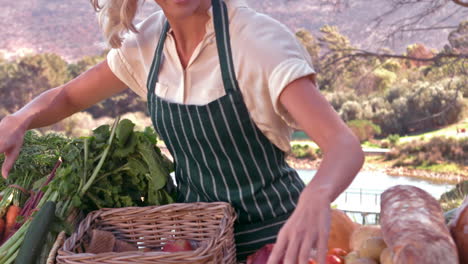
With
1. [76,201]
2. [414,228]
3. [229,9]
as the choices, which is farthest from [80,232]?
[414,228]

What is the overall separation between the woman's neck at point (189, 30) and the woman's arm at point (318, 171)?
364mm

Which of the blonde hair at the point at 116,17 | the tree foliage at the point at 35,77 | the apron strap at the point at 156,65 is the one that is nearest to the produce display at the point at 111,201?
the apron strap at the point at 156,65

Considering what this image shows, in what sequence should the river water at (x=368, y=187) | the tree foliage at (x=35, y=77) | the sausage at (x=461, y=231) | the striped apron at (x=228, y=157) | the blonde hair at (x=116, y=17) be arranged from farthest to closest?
the tree foliage at (x=35, y=77) → the river water at (x=368, y=187) → the blonde hair at (x=116, y=17) → the striped apron at (x=228, y=157) → the sausage at (x=461, y=231)

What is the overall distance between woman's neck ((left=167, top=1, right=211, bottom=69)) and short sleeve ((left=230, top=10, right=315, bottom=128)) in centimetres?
13

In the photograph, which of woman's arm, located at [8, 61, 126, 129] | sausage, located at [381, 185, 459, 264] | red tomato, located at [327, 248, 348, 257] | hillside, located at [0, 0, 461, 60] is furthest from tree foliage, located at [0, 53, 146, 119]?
sausage, located at [381, 185, 459, 264]

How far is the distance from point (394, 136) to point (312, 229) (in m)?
17.3

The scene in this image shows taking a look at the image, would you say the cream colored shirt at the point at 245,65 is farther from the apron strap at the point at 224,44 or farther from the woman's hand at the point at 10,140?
the woman's hand at the point at 10,140

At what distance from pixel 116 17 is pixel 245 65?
44 centimetres

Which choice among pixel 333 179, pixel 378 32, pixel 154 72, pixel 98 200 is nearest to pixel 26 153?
pixel 98 200

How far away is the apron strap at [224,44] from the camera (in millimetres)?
1292

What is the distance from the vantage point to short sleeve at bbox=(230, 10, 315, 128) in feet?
3.74

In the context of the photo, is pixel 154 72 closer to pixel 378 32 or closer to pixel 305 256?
pixel 305 256

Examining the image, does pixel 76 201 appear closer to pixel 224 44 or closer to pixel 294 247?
pixel 224 44

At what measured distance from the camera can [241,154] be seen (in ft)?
4.56
